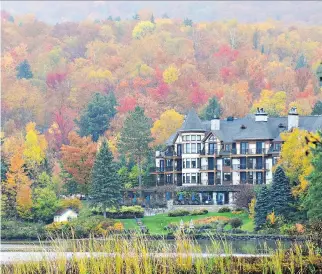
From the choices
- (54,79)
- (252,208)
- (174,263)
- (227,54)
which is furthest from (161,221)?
(54,79)

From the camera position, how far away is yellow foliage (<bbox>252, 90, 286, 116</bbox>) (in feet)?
208

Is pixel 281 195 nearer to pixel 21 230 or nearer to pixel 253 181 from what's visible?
pixel 253 181

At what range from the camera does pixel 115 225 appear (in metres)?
42.0

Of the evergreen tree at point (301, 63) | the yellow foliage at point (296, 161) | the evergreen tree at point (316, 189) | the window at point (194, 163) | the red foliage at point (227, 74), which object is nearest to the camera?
the evergreen tree at point (316, 189)

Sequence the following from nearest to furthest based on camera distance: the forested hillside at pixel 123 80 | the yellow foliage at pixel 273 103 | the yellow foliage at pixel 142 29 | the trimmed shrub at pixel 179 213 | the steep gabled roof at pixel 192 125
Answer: the trimmed shrub at pixel 179 213 < the steep gabled roof at pixel 192 125 < the forested hillside at pixel 123 80 < the yellow foliage at pixel 273 103 < the yellow foliage at pixel 142 29

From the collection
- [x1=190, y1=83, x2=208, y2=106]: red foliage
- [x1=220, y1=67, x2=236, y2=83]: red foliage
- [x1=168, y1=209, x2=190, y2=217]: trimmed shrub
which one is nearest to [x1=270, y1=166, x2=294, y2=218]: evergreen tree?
[x1=168, y1=209, x2=190, y2=217]: trimmed shrub

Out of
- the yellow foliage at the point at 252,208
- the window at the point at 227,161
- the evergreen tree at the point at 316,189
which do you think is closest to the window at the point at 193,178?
the window at the point at 227,161

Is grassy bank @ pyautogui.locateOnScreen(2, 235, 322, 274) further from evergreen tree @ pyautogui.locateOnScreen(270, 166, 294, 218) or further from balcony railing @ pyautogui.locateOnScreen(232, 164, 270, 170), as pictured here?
balcony railing @ pyautogui.locateOnScreen(232, 164, 270, 170)

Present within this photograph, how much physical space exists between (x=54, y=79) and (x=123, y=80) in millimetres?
9485

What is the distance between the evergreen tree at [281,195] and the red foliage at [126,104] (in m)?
34.9

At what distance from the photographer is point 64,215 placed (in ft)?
150

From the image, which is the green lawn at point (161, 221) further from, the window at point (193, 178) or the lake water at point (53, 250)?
the window at point (193, 178)

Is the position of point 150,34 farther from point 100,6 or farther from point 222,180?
point 222,180

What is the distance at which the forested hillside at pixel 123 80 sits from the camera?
2339 inches
